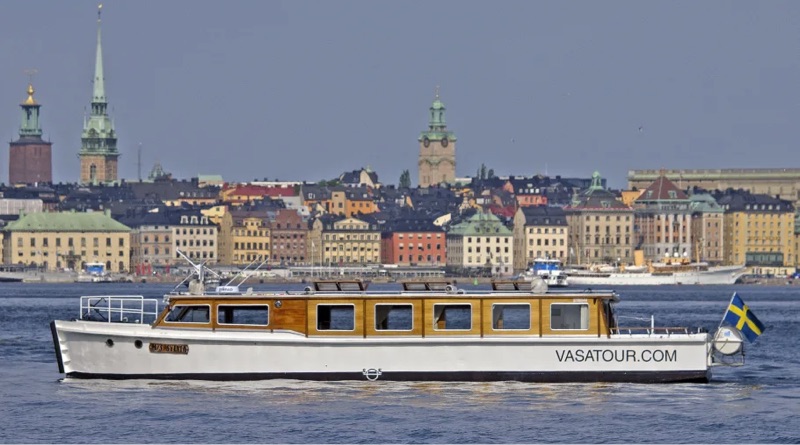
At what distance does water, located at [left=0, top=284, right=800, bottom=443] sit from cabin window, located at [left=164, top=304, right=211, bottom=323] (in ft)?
3.31

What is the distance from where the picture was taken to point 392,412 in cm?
3147

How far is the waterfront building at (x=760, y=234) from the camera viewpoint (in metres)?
188

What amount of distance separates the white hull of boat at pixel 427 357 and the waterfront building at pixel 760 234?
15487 cm

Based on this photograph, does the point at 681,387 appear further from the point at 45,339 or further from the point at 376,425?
the point at 45,339

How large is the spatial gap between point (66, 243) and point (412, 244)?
3009 centimetres

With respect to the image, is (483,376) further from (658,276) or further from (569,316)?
(658,276)

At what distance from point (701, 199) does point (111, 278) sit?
179ft

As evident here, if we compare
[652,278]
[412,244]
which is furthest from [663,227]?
[652,278]

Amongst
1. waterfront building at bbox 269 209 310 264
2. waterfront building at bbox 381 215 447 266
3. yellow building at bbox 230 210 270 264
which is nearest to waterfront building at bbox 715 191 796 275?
waterfront building at bbox 381 215 447 266

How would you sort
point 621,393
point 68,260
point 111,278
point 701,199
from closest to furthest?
point 621,393 → point 111,278 → point 68,260 → point 701,199

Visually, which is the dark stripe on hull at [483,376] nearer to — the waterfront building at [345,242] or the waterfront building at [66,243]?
the waterfront building at [66,243]

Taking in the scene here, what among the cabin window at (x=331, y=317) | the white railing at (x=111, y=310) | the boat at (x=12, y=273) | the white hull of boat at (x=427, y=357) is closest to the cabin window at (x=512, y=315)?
the white hull of boat at (x=427, y=357)

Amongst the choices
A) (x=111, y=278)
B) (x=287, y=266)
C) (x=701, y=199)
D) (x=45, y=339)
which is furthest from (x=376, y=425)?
A: (x=701, y=199)

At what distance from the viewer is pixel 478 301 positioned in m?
34.3
